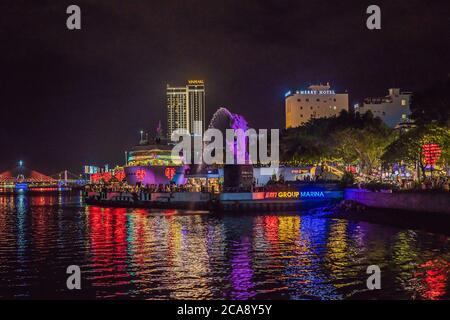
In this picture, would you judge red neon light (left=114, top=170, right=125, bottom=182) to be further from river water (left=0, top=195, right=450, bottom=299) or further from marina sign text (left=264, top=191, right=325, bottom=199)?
river water (left=0, top=195, right=450, bottom=299)

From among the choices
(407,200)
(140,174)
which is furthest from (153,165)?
Result: (407,200)

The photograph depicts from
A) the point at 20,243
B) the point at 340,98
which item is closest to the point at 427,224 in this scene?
the point at 20,243

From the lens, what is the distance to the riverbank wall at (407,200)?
46.4 m

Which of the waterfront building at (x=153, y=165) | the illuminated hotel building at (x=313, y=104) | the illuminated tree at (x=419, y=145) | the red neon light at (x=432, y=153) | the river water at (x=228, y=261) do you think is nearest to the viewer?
the river water at (x=228, y=261)

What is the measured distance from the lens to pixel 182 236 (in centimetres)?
4591

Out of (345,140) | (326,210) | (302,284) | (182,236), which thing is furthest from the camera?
(345,140)

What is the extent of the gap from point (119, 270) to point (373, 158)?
65.8 meters

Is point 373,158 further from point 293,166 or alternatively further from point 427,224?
point 427,224

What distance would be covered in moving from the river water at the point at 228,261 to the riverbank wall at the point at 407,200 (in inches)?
135

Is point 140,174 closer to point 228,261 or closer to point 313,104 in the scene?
point 313,104

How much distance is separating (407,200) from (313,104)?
121m

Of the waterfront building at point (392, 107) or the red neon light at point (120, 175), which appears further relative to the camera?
the red neon light at point (120, 175)

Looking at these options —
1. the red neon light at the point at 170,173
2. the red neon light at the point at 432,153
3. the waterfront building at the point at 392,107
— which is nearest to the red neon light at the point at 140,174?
the red neon light at the point at 170,173

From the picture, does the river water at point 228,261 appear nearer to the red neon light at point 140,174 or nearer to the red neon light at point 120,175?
the red neon light at point 140,174
